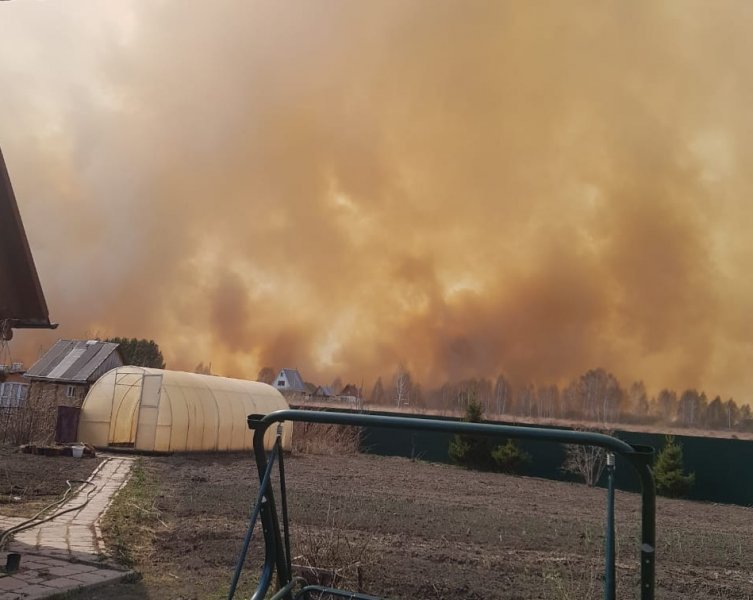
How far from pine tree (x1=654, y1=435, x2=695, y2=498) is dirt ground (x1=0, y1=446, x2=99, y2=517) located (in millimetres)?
14034

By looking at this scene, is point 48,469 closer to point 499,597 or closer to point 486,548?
point 486,548

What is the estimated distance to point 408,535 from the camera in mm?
7141

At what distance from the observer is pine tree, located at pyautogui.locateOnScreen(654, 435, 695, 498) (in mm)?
17172

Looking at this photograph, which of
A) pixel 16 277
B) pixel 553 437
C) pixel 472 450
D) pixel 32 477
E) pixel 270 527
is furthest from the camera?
pixel 472 450

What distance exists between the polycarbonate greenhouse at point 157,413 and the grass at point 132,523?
6.68m

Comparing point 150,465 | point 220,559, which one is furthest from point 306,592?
point 150,465

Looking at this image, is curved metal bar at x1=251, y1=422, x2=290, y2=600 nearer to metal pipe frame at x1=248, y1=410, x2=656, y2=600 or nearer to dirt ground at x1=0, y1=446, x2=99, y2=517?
metal pipe frame at x1=248, y1=410, x2=656, y2=600

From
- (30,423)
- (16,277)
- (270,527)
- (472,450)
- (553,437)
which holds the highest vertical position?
(16,277)

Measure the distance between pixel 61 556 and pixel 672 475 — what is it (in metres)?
15.9

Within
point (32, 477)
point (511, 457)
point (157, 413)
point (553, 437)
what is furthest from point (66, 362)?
point (553, 437)

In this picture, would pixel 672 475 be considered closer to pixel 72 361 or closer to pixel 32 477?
pixel 32 477

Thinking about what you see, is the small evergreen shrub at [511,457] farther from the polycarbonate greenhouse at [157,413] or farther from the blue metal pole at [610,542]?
the blue metal pole at [610,542]

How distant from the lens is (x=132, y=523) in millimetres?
7031

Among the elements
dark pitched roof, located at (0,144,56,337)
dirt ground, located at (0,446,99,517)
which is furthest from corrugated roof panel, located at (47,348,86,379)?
dark pitched roof, located at (0,144,56,337)
